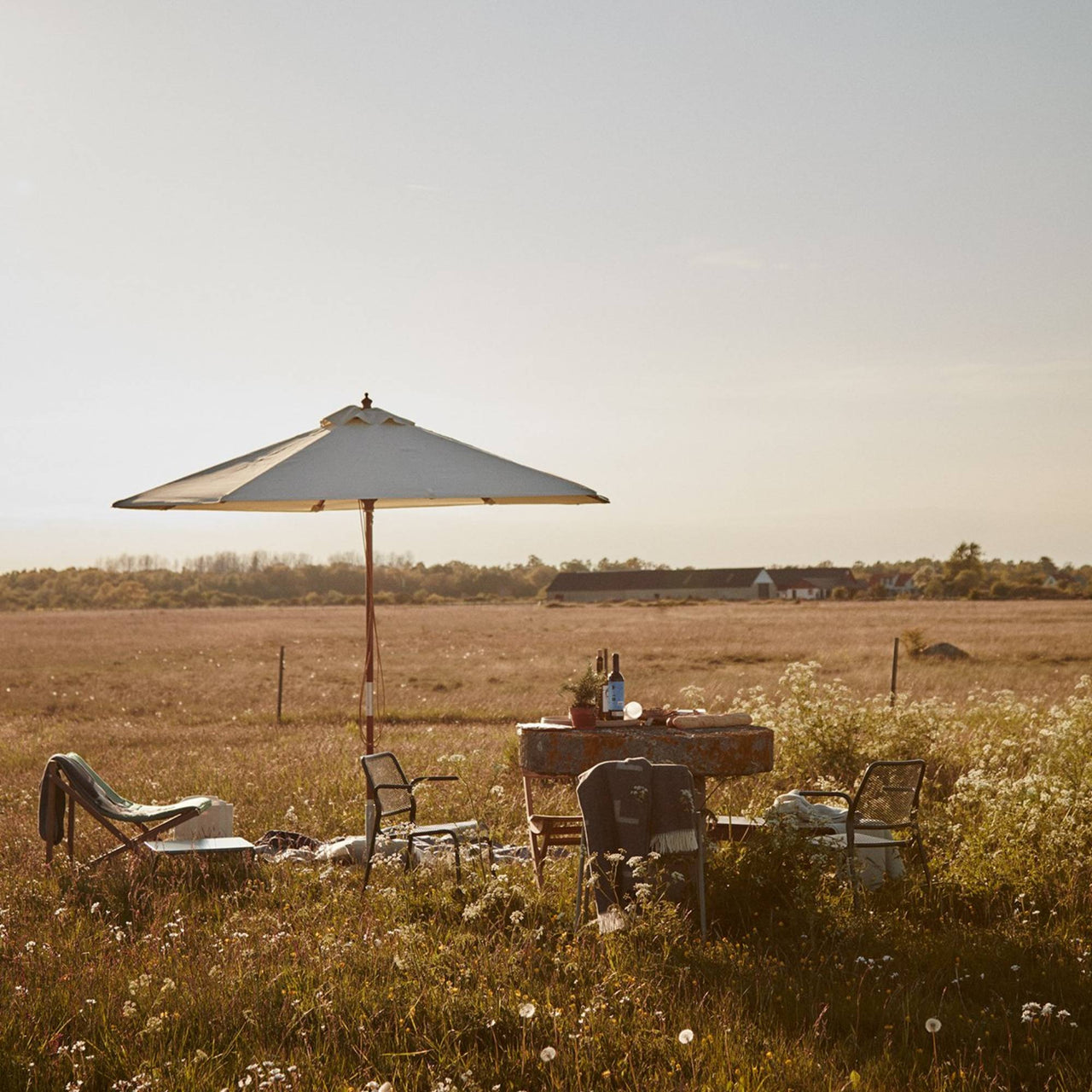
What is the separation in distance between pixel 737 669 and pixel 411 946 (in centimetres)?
2354

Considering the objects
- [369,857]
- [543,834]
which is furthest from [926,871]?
[369,857]

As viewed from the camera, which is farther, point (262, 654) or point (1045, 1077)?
point (262, 654)

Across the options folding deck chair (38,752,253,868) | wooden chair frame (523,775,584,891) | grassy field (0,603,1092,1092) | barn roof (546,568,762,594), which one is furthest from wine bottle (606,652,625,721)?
barn roof (546,568,762,594)

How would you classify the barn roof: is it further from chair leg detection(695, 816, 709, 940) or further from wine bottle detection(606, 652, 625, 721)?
chair leg detection(695, 816, 709, 940)

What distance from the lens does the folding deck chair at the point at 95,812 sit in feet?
23.3

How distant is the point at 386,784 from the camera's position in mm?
6758

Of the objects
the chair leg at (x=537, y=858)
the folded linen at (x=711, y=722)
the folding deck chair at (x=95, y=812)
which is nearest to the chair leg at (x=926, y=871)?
the folded linen at (x=711, y=722)

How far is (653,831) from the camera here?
548 centimetres

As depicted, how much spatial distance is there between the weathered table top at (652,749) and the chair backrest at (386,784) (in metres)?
0.88

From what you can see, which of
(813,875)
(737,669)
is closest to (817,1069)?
(813,875)

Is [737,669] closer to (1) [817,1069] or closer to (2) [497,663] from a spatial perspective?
(2) [497,663]

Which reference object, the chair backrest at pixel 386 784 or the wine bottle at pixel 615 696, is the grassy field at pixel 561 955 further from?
the wine bottle at pixel 615 696

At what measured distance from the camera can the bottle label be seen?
6.73 metres

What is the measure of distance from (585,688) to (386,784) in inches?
50.8
